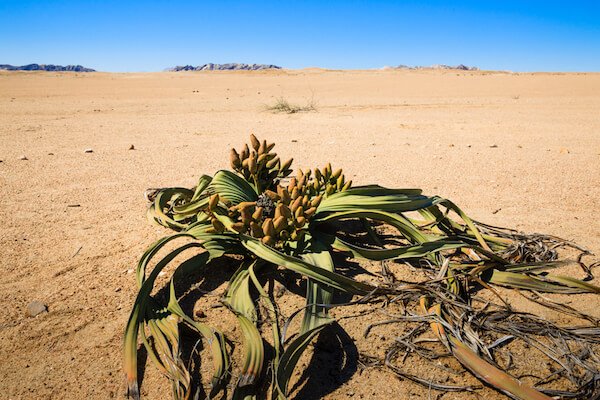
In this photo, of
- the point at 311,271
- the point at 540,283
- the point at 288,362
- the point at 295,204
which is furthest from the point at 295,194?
the point at 540,283

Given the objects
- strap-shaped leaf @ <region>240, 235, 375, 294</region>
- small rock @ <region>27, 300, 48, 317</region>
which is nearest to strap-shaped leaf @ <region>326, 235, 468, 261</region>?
strap-shaped leaf @ <region>240, 235, 375, 294</region>

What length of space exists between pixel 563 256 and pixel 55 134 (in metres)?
4.75

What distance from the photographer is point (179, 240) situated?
1.94m

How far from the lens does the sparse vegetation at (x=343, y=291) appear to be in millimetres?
1110

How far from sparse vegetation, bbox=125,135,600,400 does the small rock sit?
345 mm

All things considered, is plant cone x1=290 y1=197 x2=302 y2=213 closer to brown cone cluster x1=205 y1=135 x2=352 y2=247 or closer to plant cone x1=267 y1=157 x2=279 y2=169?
brown cone cluster x1=205 y1=135 x2=352 y2=247

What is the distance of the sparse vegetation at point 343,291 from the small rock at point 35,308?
35 centimetres

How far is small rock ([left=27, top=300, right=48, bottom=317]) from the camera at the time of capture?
140cm

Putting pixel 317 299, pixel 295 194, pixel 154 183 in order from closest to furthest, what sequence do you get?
pixel 317 299 → pixel 295 194 → pixel 154 183

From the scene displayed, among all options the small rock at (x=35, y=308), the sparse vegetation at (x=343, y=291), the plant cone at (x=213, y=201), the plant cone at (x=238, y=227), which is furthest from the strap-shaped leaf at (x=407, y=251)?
the small rock at (x=35, y=308)

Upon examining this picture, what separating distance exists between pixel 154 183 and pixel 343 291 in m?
1.93

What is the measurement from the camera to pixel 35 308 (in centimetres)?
142

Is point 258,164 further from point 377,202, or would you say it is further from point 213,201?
point 377,202

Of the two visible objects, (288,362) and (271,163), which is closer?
(288,362)
